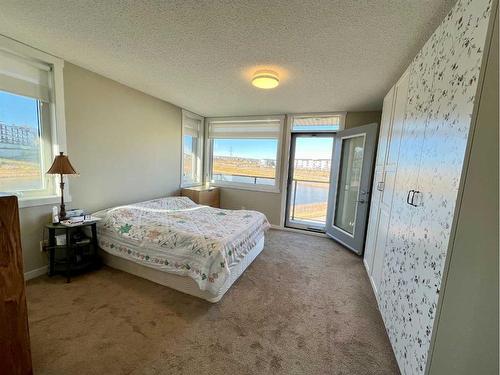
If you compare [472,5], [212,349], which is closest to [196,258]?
[212,349]

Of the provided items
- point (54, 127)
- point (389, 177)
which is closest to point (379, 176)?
point (389, 177)

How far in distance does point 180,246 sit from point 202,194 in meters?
2.18

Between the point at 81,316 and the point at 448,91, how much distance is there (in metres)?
3.05

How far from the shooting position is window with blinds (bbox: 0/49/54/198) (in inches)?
81.5

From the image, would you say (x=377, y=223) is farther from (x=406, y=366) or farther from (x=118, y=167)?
(x=118, y=167)

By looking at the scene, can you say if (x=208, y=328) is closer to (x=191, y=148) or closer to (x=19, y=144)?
(x=19, y=144)

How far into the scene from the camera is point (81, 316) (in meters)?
1.79

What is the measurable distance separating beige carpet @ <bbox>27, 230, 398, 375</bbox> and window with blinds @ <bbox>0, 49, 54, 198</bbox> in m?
1.08

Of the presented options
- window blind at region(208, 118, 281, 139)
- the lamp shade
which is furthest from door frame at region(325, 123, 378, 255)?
the lamp shade

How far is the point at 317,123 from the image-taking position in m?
4.07

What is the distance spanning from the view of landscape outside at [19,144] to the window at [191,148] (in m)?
2.23

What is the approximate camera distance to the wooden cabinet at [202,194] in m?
4.22

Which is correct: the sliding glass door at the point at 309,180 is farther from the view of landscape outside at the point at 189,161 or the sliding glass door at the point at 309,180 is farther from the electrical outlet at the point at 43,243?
the electrical outlet at the point at 43,243

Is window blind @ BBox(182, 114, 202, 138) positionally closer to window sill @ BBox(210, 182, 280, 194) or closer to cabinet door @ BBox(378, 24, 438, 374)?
window sill @ BBox(210, 182, 280, 194)
